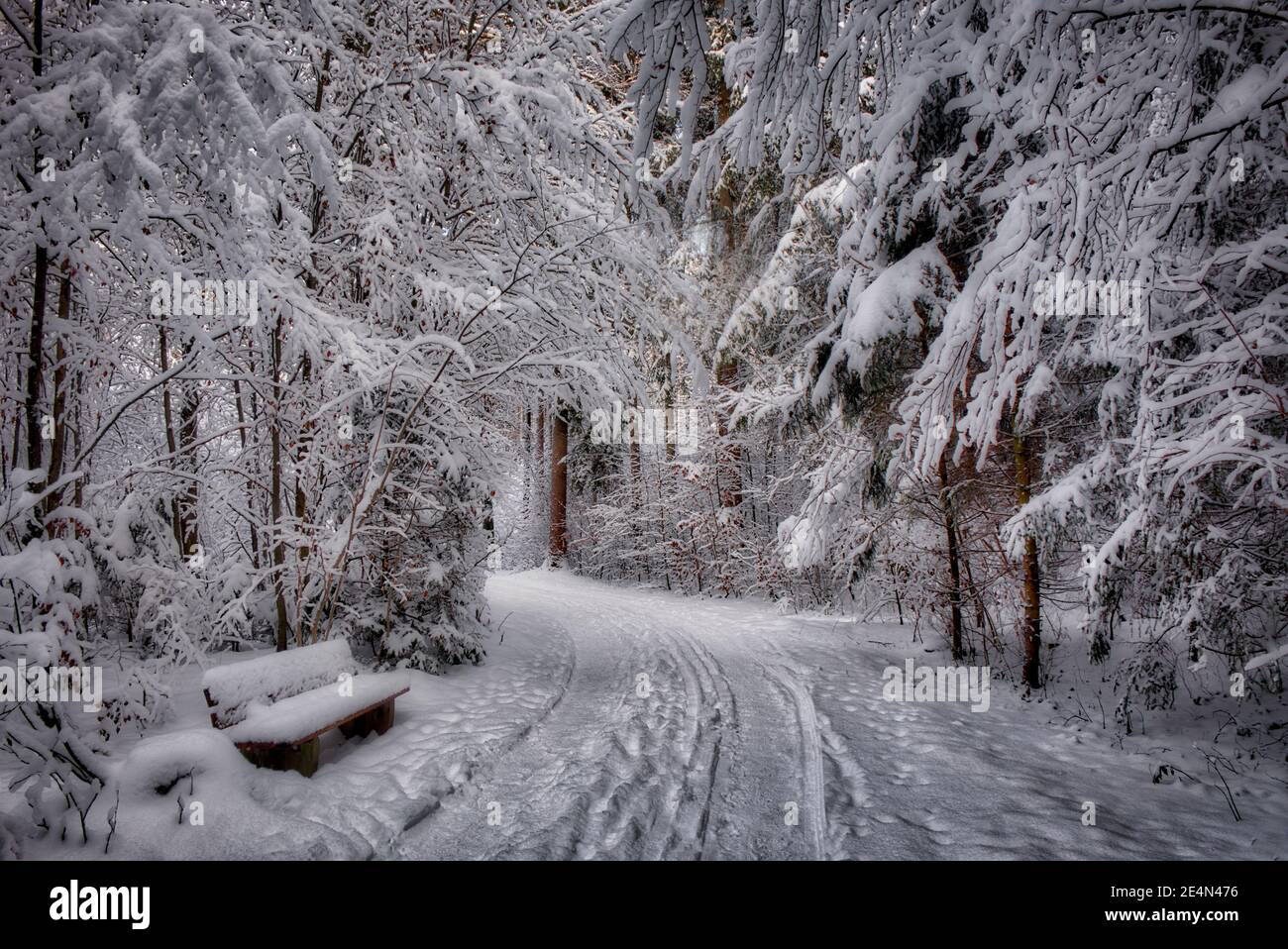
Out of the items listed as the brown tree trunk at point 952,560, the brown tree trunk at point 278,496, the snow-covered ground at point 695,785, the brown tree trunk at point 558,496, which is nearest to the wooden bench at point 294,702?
the snow-covered ground at point 695,785

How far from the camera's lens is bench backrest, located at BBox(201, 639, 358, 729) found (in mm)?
3969

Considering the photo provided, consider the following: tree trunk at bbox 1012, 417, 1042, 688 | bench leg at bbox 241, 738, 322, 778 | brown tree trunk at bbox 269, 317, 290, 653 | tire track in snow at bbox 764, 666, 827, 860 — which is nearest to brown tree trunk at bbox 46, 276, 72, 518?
brown tree trunk at bbox 269, 317, 290, 653

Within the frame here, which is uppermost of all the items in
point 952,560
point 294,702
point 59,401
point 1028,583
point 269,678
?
point 59,401

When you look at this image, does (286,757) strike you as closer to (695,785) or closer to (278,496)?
(278,496)

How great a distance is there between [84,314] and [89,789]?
165 inches

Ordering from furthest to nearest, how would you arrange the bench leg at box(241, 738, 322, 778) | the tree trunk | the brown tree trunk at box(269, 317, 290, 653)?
1. the tree trunk
2. the brown tree trunk at box(269, 317, 290, 653)
3. the bench leg at box(241, 738, 322, 778)

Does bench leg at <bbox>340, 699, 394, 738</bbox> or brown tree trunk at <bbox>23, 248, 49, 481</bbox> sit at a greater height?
brown tree trunk at <bbox>23, 248, 49, 481</bbox>

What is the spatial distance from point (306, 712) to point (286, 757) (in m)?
0.29

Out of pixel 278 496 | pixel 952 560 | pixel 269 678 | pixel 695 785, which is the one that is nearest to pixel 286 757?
pixel 269 678

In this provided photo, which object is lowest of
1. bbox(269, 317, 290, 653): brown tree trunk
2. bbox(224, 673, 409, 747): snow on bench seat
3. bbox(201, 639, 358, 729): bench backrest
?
bbox(224, 673, 409, 747): snow on bench seat

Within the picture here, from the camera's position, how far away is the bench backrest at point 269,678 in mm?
3969

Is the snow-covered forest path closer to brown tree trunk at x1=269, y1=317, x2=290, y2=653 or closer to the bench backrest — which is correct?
the bench backrest

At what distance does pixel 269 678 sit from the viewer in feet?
14.0

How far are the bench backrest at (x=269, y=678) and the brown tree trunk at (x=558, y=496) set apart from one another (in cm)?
1451
